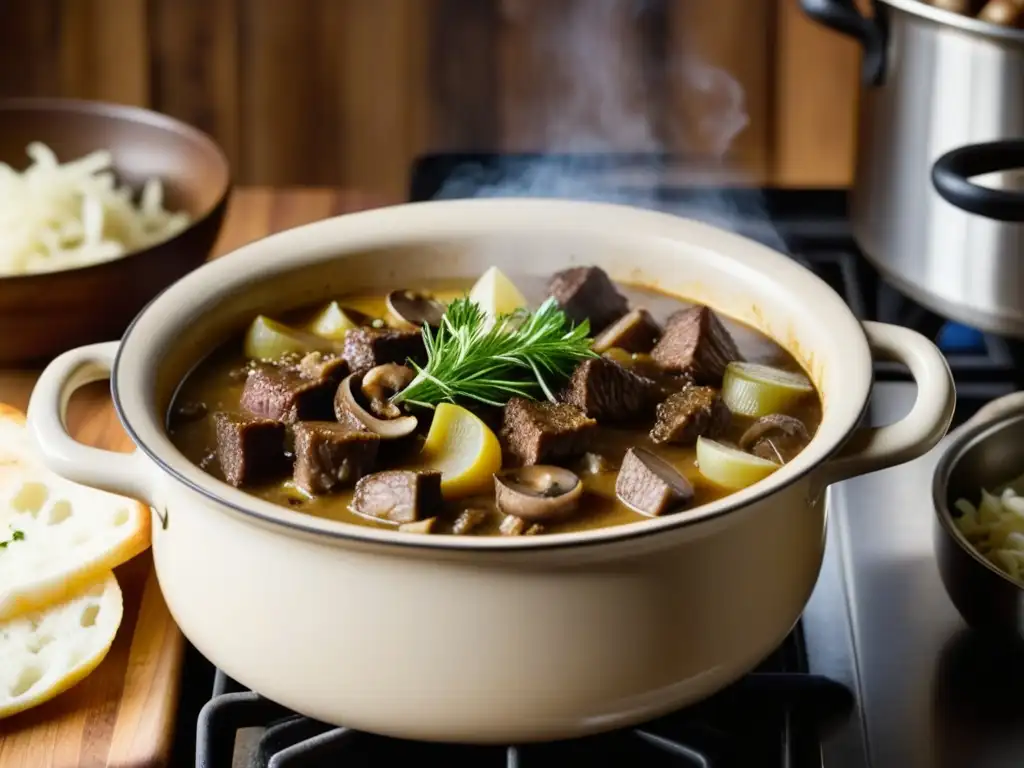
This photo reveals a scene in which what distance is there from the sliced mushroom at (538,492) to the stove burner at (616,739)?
253 mm

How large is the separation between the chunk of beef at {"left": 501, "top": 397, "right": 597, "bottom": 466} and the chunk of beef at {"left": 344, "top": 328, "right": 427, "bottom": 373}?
20 cm

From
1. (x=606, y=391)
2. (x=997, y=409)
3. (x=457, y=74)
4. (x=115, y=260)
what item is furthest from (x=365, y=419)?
(x=457, y=74)

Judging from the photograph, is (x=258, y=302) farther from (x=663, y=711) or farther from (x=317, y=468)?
(x=663, y=711)

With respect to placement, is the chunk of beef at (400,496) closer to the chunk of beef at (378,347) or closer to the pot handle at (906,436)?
the chunk of beef at (378,347)

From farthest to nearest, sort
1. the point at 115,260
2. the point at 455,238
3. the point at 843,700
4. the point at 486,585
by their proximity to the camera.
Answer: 1. the point at 115,260
2. the point at 455,238
3. the point at 843,700
4. the point at 486,585

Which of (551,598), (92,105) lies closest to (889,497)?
(551,598)

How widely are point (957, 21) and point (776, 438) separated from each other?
82 cm

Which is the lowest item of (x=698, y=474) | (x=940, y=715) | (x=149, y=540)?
(x=940, y=715)

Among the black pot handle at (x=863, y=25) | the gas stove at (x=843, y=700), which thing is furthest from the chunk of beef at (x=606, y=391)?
the black pot handle at (x=863, y=25)

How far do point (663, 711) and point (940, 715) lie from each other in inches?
15.3

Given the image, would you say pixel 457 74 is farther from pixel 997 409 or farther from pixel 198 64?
pixel 997 409

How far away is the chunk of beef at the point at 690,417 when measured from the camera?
1799mm

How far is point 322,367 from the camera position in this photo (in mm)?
1919

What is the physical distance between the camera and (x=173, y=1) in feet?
12.5
